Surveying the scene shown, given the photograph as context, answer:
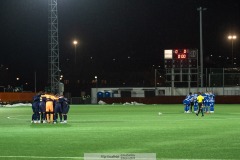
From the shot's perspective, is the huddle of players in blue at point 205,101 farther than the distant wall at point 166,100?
No

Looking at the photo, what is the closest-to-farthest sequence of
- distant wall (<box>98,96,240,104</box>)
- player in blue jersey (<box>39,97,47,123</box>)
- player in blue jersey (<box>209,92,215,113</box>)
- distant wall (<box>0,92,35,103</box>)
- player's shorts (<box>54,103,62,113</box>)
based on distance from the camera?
player's shorts (<box>54,103,62,113</box>)
player in blue jersey (<box>39,97,47,123</box>)
player in blue jersey (<box>209,92,215,113</box>)
distant wall (<box>98,96,240,104</box>)
distant wall (<box>0,92,35,103</box>)

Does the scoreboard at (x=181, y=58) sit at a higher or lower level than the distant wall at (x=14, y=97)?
higher

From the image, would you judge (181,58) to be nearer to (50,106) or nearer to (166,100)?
(166,100)

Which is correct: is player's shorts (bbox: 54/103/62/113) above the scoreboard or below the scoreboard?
below

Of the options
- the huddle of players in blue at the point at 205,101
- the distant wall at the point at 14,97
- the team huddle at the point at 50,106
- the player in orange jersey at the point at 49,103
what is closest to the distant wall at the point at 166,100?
the distant wall at the point at 14,97

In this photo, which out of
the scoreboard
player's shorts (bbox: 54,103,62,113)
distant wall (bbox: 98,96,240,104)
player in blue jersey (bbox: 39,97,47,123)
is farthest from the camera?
distant wall (bbox: 98,96,240,104)

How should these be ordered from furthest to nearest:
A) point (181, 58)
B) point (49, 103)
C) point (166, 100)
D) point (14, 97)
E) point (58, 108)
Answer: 1. point (14, 97)
2. point (166, 100)
3. point (181, 58)
4. point (49, 103)
5. point (58, 108)

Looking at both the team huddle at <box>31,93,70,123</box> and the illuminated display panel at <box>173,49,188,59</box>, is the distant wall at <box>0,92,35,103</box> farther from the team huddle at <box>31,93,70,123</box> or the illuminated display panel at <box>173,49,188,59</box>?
the team huddle at <box>31,93,70,123</box>

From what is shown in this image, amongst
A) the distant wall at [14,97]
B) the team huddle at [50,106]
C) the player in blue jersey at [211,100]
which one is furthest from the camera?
the distant wall at [14,97]

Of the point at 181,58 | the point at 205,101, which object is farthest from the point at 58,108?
the point at 181,58

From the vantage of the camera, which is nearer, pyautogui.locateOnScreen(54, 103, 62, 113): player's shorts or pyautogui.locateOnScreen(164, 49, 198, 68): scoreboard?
pyautogui.locateOnScreen(54, 103, 62, 113): player's shorts

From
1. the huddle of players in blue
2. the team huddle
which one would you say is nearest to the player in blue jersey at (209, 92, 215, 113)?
the huddle of players in blue

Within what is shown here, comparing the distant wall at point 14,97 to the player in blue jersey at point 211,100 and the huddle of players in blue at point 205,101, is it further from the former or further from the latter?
the player in blue jersey at point 211,100

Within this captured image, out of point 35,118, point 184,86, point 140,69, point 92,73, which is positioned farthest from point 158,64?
point 35,118
